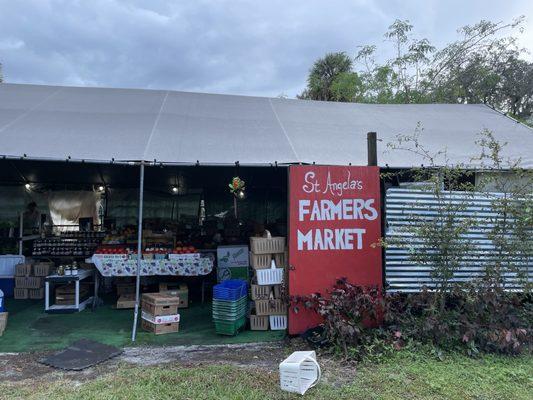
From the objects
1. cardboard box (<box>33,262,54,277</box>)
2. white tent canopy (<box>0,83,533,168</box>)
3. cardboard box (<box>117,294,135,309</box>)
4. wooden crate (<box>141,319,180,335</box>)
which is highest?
white tent canopy (<box>0,83,533,168</box>)

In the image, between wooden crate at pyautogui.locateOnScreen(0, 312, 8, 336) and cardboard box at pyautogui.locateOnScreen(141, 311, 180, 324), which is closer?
wooden crate at pyautogui.locateOnScreen(0, 312, 8, 336)

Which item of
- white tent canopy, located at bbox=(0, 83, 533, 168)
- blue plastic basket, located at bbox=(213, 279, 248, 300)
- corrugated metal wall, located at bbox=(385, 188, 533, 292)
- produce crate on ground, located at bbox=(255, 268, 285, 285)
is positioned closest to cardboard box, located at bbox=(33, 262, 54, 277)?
white tent canopy, located at bbox=(0, 83, 533, 168)

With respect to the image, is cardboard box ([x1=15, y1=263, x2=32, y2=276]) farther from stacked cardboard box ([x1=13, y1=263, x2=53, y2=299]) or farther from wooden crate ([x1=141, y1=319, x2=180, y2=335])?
wooden crate ([x1=141, y1=319, x2=180, y2=335])

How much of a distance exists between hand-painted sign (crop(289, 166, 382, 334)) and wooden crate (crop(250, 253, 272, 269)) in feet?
2.05

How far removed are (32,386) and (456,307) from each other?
470cm

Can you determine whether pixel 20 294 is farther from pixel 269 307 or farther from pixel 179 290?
pixel 269 307

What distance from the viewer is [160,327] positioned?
5.57 metres

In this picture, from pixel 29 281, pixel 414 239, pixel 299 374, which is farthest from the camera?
pixel 29 281

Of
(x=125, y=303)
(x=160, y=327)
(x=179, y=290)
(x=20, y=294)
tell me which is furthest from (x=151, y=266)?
(x=20, y=294)

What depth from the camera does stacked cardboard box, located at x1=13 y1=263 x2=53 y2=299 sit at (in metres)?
7.57

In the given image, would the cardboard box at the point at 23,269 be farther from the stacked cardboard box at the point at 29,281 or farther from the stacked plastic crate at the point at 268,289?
the stacked plastic crate at the point at 268,289

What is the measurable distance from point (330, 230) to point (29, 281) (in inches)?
226

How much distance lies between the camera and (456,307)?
16.7ft

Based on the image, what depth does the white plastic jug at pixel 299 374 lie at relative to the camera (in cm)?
367
